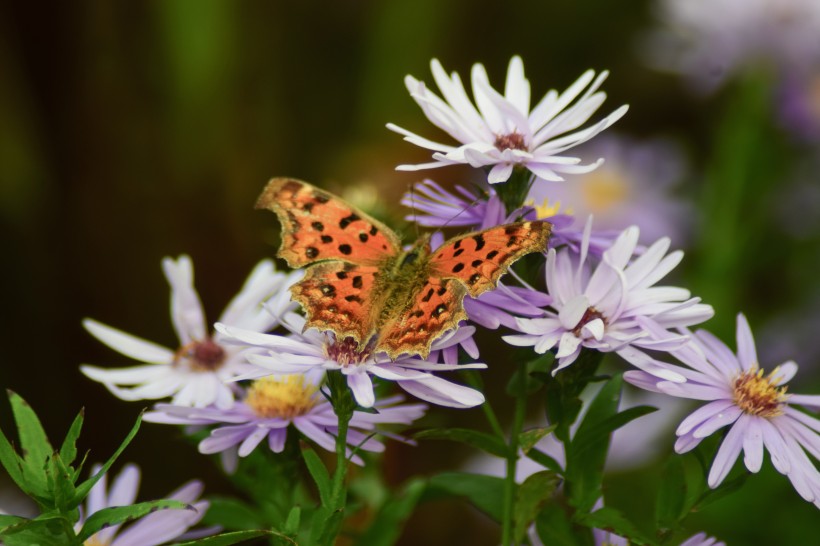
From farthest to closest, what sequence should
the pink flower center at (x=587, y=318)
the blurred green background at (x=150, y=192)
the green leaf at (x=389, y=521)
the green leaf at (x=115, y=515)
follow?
the blurred green background at (x=150, y=192)
the green leaf at (x=389, y=521)
the pink flower center at (x=587, y=318)
the green leaf at (x=115, y=515)

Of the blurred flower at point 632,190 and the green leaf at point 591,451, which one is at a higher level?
the blurred flower at point 632,190

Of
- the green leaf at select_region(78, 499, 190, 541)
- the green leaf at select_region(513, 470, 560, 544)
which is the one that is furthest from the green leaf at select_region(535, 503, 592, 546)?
the green leaf at select_region(78, 499, 190, 541)

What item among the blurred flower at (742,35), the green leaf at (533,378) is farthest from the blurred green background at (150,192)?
the green leaf at (533,378)

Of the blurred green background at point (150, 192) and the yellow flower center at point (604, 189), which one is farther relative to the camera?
the yellow flower center at point (604, 189)

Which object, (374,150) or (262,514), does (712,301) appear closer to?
(374,150)

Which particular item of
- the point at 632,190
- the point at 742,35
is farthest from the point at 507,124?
the point at 632,190

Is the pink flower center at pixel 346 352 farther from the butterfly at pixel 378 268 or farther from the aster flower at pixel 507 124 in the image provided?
the aster flower at pixel 507 124

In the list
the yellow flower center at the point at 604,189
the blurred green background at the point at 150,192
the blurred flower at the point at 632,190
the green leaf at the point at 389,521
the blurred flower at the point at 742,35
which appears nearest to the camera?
the green leaf at the point at 389,521

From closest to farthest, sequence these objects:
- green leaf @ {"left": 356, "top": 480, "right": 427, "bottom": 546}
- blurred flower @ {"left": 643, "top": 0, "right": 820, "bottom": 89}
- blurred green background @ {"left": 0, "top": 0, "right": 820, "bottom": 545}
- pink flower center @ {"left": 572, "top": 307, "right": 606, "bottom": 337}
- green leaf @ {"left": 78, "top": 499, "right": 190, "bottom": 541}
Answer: green leaf @ {"left": 78, "top": 499, "right": 190, "bottom": 541} < pink flower center @ {"left": 572, "top": 307, "right": 606, "bottom": 337} < green leaf @ {"left": 356, "top": 480, "right": 427, "bottom": 546} < blurred flower @ {"left": 643, "top": 0, "right": 820, "bottom": 89} < blurred green background @ {"left": 0, "top": 0, "right": 820, "bottom": 545}

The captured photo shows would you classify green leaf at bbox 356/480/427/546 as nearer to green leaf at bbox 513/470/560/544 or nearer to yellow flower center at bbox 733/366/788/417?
green leaf at bbox 513/470/560/544
